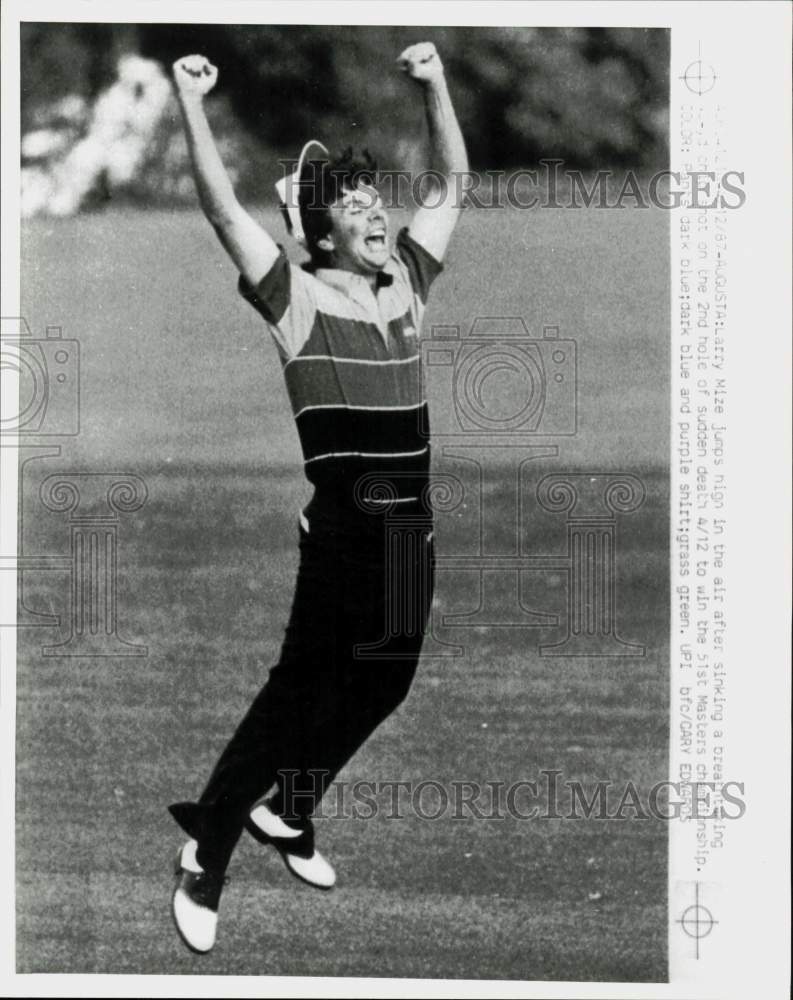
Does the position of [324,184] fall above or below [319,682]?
above

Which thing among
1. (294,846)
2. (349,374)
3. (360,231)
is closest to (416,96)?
(360,231)

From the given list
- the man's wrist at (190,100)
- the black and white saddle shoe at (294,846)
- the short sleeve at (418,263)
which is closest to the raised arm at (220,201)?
the man's wrist at (190,100)

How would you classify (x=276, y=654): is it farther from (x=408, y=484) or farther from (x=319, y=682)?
(x=408, y=484)

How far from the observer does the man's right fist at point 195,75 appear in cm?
125

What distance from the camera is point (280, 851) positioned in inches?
49.3

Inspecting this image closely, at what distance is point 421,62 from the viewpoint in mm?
1249

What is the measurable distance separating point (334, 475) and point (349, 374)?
104 mm

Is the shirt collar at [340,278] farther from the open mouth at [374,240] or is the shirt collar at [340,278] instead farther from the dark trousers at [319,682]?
the dark trousers at [319,682]

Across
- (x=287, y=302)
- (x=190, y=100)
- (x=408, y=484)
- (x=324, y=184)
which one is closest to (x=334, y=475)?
(x=408, y=484)

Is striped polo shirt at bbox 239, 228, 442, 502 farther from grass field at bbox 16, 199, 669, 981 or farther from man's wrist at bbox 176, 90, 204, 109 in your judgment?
man's wrist at bbox 176, 90, 204, 109

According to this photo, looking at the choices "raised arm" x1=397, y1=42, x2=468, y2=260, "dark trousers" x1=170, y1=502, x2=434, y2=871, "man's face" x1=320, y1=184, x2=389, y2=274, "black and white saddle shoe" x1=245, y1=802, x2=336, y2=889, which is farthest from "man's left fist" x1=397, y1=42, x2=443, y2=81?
"black and white saddle shoe" x1=245, y1=802, x2=336, y2=889

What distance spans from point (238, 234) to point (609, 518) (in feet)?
1.56

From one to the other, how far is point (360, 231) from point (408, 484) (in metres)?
0.26

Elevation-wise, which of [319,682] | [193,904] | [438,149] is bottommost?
[193,904]
